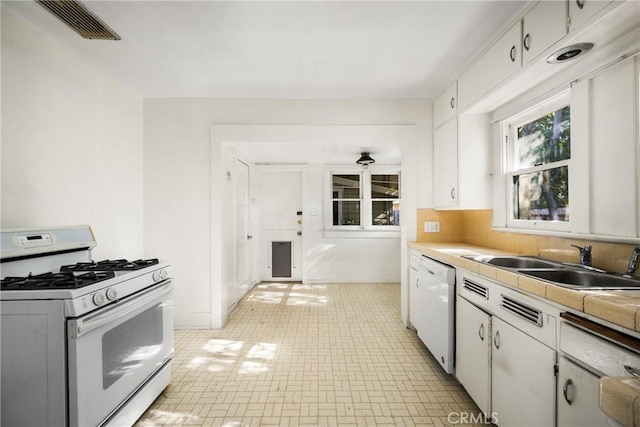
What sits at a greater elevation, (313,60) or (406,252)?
(313,60)

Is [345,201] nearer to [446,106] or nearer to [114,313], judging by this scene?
[446,106]

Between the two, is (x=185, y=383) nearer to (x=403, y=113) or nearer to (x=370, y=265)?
(x=403, y=113)

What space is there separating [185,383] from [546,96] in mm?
3212

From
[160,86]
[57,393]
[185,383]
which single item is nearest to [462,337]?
[185,383]

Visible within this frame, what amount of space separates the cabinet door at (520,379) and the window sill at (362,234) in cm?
347

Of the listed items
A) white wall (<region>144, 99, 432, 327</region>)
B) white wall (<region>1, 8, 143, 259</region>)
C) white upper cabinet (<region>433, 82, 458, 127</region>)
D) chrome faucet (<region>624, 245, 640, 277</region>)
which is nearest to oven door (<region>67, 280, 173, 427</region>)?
white wall (<region>1, 8, 143, 259</region>)

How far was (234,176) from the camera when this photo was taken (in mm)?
3742

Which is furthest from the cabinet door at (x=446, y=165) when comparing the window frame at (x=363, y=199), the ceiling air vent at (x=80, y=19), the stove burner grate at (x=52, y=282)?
the ceiling air vent at (x=80, y=19)

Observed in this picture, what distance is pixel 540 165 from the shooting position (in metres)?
2.10

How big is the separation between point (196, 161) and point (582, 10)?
310cm

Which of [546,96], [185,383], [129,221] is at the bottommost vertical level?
[185,383]

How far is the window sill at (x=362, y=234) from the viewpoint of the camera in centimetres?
501

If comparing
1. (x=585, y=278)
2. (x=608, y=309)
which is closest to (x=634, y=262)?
(x=585, y=278)

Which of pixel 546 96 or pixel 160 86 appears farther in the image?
pixel 160 86
